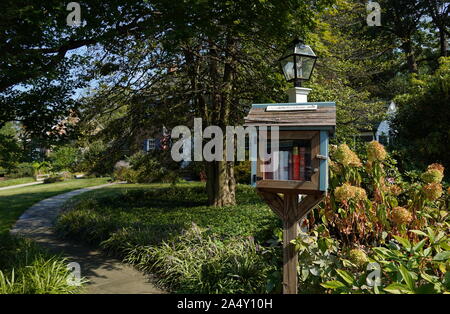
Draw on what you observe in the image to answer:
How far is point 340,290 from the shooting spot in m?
3.48

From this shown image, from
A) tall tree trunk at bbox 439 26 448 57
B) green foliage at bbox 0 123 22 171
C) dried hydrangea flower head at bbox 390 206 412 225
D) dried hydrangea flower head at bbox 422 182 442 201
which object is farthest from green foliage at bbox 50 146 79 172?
tall tree trunk at bbox 439 26 448 57

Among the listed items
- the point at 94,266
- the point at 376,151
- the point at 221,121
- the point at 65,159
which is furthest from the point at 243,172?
the point at 376,151

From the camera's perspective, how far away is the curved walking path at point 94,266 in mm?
5332

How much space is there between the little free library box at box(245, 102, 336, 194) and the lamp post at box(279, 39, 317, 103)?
499 mm

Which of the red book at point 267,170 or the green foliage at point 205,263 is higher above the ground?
the red book at point 267,170

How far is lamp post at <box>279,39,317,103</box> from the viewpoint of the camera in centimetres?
425

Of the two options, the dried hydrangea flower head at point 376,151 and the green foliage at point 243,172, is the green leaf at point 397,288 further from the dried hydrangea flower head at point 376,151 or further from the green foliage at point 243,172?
the green foliage at point 243,172

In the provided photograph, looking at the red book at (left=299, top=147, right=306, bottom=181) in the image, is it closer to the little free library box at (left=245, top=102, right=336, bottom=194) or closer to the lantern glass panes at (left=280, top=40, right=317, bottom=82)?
the little free library box at (left=245, top=102, right=336, bottom=194)

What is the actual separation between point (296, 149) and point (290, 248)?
1087mm

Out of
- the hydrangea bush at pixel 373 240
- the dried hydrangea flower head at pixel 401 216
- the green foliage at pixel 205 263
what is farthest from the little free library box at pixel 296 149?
the green foliage at pixel 205 263

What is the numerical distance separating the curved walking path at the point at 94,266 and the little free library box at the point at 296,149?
2.74 metres

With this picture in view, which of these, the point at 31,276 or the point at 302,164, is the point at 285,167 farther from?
the point at 31,276
